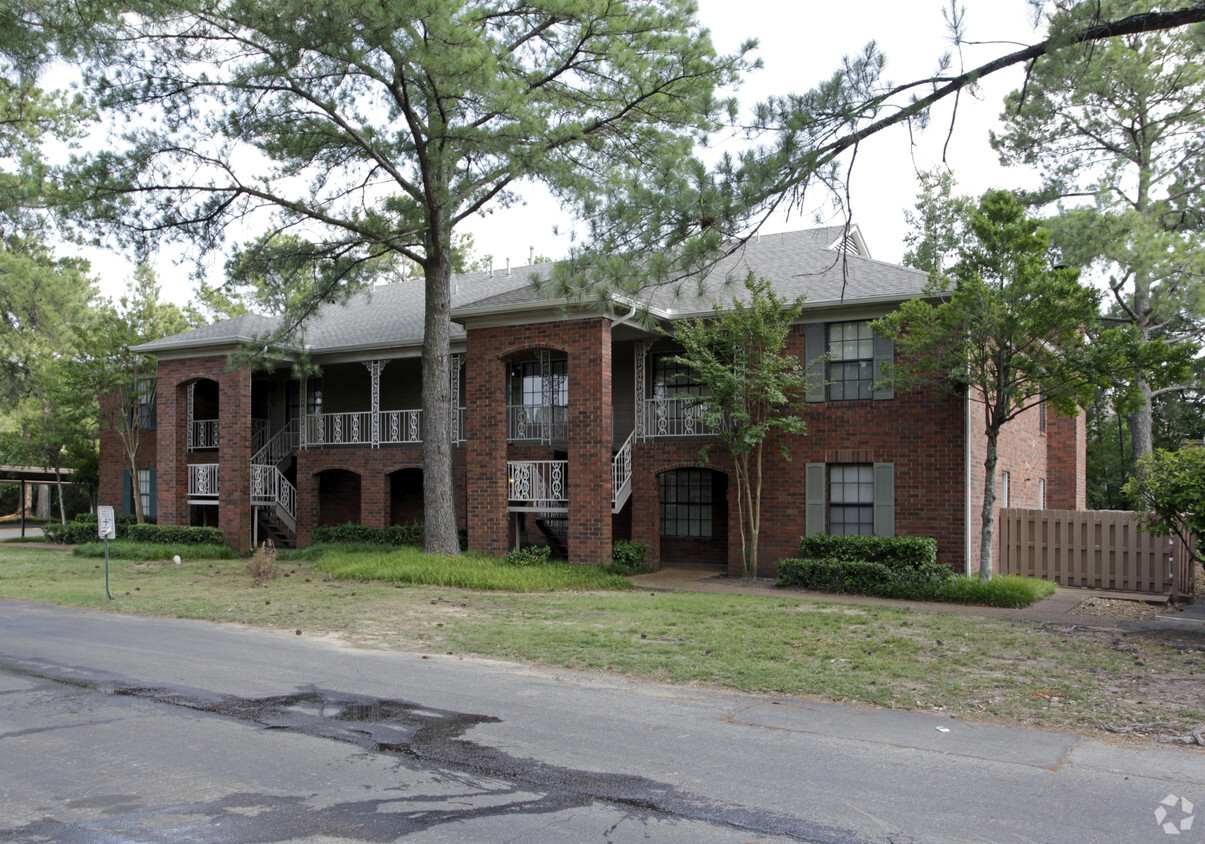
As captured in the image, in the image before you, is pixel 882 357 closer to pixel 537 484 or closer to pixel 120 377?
pixel 537 484

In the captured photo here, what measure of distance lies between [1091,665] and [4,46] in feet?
50.9

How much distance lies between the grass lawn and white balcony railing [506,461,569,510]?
7.33 ft

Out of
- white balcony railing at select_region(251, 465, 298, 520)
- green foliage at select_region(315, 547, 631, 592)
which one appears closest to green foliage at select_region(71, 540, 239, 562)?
white balcony railing at select_region(251, 465, 298, 520)

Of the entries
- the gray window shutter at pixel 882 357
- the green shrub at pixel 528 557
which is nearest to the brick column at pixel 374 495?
the green shrub at pixel 528 557

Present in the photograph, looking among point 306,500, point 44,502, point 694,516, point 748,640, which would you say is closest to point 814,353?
point 694,516

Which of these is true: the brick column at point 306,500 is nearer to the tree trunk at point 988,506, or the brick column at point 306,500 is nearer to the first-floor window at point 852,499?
the first-floor window at point 852,499

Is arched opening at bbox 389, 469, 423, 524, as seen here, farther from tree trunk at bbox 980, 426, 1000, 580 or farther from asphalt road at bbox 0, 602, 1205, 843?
asphalt road at bbox 0, 602, 1205, 843

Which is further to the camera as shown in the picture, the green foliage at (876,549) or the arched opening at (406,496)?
the arched opening at (406,496)

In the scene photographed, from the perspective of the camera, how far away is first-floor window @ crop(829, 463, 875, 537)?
16.9 metres

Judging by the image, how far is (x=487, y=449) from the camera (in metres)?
19.0

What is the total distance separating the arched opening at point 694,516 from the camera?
19.6 m

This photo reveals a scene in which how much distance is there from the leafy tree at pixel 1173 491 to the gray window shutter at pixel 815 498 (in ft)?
17.8

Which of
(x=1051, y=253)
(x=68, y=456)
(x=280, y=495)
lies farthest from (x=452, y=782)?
(x=68, y=456)

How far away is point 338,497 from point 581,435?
10.5 m
